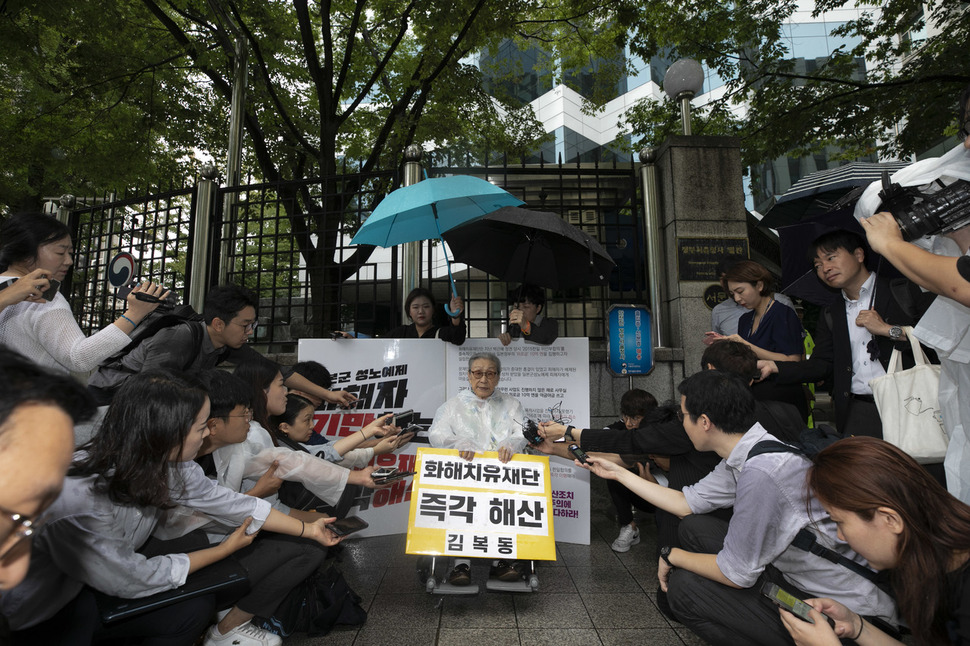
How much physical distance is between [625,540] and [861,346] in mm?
2384

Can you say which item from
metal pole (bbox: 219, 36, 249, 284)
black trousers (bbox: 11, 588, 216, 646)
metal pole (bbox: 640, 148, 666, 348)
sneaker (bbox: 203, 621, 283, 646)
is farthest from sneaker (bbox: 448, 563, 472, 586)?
metal pole (bbox: 219, 36, 249, 284)

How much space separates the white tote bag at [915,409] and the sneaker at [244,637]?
11.5 ft

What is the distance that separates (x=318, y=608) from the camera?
10.1 ft

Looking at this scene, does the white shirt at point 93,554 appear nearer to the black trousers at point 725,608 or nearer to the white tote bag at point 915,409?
the black trousers at point 725,608

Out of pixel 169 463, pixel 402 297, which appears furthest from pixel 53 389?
pixel 402 297

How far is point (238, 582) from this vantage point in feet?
8.21

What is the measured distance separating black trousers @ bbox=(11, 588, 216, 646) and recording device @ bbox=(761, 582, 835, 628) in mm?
2542

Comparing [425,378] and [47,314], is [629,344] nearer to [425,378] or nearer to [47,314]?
[425,378]

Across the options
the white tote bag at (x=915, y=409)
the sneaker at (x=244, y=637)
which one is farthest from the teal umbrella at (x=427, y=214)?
the white tote bag at (x=915, y=409)

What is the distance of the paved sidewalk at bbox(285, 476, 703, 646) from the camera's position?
117 inches

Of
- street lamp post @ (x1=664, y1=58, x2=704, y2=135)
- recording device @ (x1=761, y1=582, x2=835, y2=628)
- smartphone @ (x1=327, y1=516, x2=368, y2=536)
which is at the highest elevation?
street lamp post @ (x1=664, y1=58, x2=704, y2=135)

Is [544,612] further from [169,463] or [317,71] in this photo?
[317,71]

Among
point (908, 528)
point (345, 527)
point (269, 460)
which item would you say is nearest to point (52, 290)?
point (269, 460)

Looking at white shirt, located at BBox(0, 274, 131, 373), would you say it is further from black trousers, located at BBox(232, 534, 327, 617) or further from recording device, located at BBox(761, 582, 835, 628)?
recording device, located at BBox(761, 582, 835, 628)
